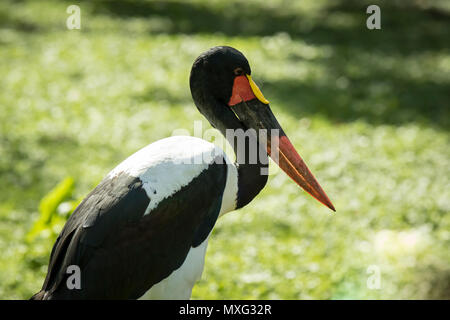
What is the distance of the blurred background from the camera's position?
176 inches

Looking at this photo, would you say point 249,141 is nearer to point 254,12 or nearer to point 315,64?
point 315,64

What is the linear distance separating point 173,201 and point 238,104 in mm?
622

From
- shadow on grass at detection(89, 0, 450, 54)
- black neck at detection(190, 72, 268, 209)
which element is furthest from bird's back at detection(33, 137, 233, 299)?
shadow on grass at detection(89, 0, 450, 54)

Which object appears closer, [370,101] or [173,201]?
[173,201]

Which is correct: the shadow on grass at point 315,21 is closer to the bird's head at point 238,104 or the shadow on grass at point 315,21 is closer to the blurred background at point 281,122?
the blurred background at point 281,122

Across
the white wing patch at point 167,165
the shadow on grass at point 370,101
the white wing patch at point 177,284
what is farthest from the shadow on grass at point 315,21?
the white wing patch at point 177,284

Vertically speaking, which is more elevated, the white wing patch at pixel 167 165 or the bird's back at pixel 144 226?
→ the white wing patch at pixel 167 165

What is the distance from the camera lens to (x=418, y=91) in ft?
27.0

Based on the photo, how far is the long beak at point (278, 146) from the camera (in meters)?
3.11

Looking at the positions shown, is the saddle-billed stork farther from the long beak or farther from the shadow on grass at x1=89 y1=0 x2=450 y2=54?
the shadow on grass at x1=89 y1=0 x2=450 y2=54

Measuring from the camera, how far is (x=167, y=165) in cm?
290

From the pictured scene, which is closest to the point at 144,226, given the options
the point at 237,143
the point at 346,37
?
the point at 237,143

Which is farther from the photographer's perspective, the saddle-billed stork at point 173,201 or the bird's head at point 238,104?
the bird's head at point 238,104

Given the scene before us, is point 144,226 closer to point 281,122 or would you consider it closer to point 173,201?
point 173,201
